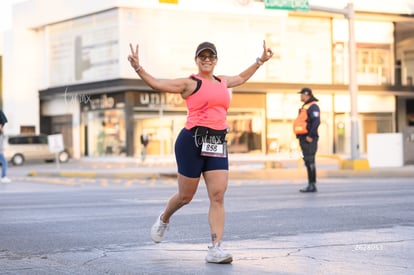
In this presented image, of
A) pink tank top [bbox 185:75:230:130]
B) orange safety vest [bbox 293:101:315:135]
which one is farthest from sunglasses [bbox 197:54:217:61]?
orange safety vest [bbox 293:101:315:135]

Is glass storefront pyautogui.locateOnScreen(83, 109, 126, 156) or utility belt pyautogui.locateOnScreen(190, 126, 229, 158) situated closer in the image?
utility belt pyautogui.locateOnScreen(190, 126, 229, 158)

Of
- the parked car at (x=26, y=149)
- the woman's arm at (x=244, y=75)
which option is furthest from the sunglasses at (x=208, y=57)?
the parked car at (x=26, y=149)

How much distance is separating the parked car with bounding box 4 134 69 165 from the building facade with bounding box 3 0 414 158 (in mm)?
2534

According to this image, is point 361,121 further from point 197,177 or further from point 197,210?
point 197,177

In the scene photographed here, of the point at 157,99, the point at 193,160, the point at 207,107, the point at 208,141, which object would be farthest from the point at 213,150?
the point at 157,99

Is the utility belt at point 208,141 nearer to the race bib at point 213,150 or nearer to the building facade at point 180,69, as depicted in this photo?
the race bib at point 213,150

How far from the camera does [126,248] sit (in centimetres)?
689

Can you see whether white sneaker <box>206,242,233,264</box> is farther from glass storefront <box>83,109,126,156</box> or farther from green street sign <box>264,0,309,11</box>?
glass storefront <box>83,109,126,156</box>

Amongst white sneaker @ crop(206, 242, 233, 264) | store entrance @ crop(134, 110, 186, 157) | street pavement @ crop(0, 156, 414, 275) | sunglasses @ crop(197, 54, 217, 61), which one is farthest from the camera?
store entrance @ crop(134, 110, 186, 157)

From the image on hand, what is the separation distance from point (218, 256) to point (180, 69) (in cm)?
3139

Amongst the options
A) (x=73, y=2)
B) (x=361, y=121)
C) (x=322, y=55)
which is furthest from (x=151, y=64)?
(x=361, y=121)

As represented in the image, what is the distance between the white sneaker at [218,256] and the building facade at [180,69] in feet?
96.9

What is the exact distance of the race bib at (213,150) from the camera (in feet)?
20.7

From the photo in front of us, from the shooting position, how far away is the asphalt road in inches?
235
